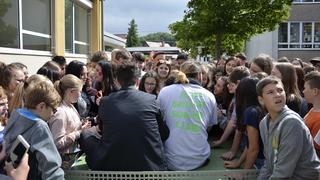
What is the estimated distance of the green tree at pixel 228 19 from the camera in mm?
20734

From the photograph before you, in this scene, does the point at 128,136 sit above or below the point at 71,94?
below

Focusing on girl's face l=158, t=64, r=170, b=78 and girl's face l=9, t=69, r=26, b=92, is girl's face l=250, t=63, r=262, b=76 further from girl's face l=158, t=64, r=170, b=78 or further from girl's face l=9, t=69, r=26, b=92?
girl's face l=9, t=69, r=26, b=92

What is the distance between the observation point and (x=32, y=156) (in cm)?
305

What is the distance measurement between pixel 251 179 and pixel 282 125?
781 mm

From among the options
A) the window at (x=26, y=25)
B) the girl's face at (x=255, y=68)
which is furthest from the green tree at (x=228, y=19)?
the girl's face at (x=255, y=68)

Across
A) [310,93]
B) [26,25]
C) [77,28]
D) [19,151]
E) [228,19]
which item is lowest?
[19,151]

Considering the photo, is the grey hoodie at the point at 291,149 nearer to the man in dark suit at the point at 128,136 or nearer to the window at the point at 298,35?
the man in dark suit at the point at 128,136

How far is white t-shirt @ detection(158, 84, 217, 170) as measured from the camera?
4305mm

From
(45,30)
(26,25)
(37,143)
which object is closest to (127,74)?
(37,143)

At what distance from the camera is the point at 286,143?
328cm

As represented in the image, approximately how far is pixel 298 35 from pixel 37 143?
3129 centimetres

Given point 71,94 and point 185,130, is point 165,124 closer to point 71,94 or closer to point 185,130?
point 185,130

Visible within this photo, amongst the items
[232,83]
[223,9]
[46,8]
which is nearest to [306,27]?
[223,9]

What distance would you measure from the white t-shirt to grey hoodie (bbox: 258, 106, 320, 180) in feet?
3.32
